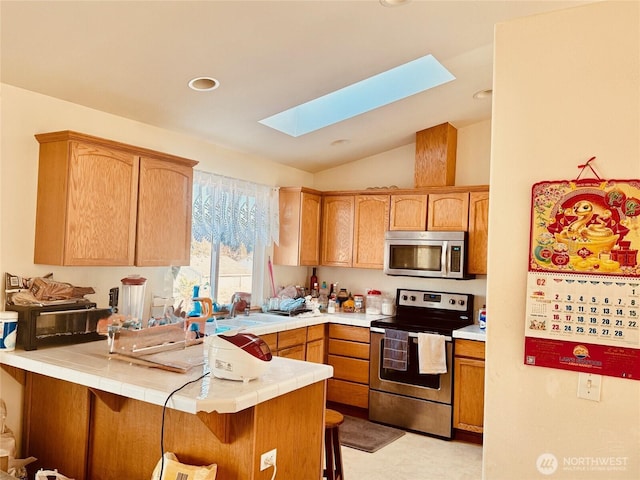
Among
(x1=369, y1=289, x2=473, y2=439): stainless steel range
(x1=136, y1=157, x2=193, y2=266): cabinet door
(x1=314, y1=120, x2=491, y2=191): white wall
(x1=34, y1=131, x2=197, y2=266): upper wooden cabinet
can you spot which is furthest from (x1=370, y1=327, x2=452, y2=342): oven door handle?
(x1=34, y1=131, x2=197, y2=266): upper wooden cabinet

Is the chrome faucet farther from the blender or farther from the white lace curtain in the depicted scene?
the blender

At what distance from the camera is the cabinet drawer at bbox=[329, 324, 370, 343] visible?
14.6 ft

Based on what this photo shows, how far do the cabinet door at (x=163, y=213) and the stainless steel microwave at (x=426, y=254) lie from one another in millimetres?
1985

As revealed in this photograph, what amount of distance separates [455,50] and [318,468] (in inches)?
104

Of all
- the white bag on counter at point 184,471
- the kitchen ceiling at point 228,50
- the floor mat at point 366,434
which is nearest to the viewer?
the white bag on counter at point 184,471

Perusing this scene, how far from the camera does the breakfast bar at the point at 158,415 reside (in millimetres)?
2023

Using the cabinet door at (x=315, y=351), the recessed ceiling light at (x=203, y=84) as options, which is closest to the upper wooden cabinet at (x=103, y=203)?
the recessed ceiling light at (x=203, y=84)

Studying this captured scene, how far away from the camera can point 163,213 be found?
325cm

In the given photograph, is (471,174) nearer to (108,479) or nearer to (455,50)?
(455,50)

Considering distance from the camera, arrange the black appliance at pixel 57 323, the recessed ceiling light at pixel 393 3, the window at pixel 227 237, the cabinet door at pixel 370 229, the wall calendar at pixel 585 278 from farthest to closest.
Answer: the cabinet door at pixel 370 229 → the window at pixel 227 237 → the black appliance at pixel 57 323 → the recessed ceiling light at pixel 393 3 → the wall calendar at pixel 585 278

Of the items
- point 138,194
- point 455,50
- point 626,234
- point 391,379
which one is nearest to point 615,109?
point 626,234

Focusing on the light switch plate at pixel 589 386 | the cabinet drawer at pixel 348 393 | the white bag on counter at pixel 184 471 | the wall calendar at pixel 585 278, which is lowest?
the cabinet drawer at pixel 348 393

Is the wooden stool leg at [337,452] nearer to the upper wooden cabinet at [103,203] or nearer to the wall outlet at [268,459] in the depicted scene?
the wall outlet at [268,459]

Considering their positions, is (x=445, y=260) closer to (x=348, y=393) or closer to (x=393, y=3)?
(x=348, y=393)
